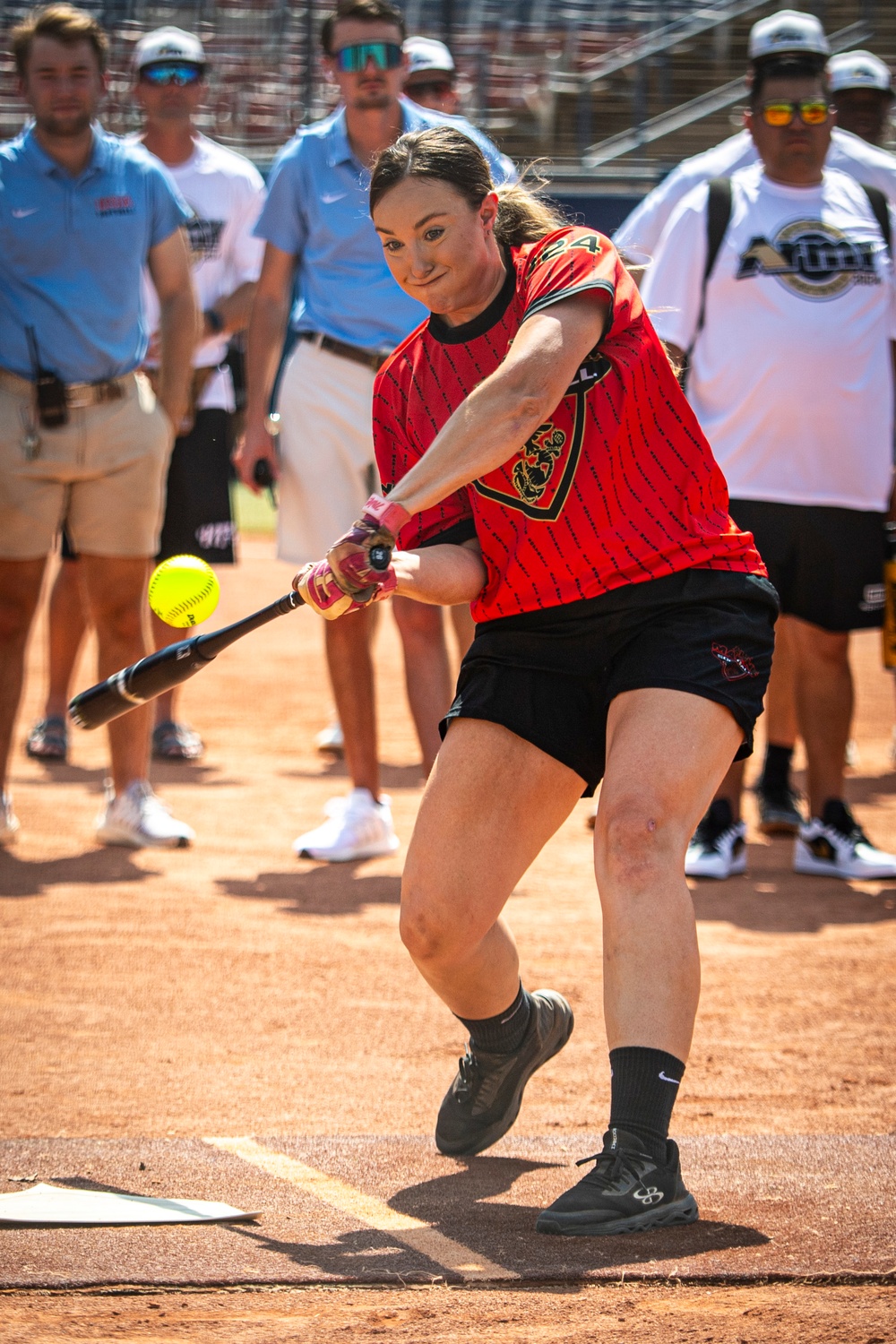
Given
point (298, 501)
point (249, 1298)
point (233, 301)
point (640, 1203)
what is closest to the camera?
point (249, 1298)

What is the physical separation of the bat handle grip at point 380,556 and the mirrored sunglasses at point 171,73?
5.03 metres

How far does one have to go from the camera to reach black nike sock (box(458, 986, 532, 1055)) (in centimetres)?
348

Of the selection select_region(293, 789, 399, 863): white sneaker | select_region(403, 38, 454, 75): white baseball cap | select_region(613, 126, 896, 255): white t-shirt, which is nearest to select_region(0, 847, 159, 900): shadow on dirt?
select_region(293, 789, 399, 863): white sneaker

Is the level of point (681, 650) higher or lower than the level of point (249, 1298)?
higher

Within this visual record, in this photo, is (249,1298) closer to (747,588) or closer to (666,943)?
(666,943)

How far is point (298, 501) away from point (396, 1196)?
3.58 metres

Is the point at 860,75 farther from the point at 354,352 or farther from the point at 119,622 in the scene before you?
the point at 119,622

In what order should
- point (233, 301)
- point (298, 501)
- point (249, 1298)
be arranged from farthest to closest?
point (233, 301) < point (298, 501) < point (249, 1298)

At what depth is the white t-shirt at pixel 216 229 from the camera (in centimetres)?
753

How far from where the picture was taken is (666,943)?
9.64ft

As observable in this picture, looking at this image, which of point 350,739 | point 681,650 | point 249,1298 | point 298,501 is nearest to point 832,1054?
point 681,650

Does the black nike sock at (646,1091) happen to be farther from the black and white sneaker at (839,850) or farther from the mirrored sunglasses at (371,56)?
the mirrored sunglasses at (371,56)

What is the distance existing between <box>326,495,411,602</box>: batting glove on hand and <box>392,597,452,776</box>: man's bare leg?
2.90 meters

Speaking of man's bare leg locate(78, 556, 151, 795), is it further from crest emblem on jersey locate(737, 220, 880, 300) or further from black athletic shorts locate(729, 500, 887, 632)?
crest emblem on jersey locate(737, 220, 880, 300)
